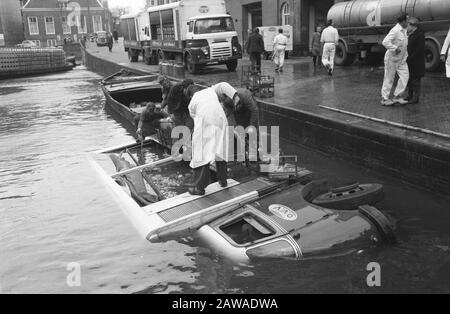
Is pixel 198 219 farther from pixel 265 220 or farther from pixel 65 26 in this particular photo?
pixel 65 26

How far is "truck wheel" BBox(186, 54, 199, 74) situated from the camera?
20.0 meters

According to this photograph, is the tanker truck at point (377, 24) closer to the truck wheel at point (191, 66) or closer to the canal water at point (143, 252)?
the truck wheel at point (191, 66)

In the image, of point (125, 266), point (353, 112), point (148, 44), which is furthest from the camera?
point (148, 44)

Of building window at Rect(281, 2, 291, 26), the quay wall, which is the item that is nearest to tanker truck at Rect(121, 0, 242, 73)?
building window at Rect(281, 2, 291, 26)

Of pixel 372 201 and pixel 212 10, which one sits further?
pixel 212 10

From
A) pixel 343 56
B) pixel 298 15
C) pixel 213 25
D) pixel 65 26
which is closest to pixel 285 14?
pixel 298 15

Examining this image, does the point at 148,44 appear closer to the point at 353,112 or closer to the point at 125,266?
the point at 353,112

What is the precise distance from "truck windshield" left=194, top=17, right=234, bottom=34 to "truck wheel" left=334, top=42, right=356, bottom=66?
15.2ft

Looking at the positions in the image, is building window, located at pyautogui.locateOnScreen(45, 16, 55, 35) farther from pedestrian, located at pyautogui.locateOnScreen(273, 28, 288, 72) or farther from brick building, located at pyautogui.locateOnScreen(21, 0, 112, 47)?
pedestrian, located at pyautogui.locateOnScreen(273, 28, 288, 72)

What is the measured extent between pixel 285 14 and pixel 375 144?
1745 centimetres

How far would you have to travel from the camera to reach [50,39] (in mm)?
65125

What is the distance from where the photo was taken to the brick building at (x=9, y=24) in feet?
167
